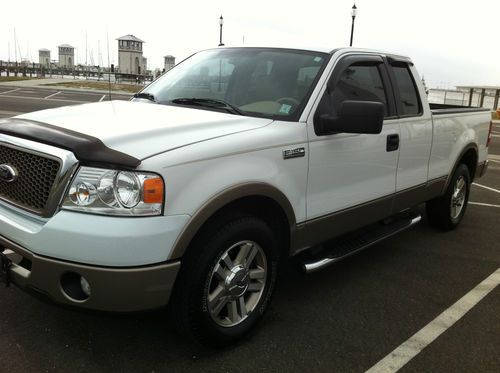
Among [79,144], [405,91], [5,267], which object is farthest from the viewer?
[405,91]

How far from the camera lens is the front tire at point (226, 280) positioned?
266 centimetres

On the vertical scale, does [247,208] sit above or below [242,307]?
above

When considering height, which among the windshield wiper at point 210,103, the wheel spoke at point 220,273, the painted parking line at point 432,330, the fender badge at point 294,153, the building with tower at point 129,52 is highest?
the building with tower at point 129,52

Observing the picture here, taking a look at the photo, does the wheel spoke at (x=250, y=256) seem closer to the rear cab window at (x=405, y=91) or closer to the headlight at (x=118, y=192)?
the headlight at (x=118, y=192)

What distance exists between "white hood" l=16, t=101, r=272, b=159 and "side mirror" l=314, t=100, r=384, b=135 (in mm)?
464

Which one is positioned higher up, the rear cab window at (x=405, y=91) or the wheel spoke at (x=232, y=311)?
the rear cab window at (x=405, y=91)

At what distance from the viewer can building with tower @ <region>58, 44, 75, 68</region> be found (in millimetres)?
86438

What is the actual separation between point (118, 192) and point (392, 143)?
97.5 inches

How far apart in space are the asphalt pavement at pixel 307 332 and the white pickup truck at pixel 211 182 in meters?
0.27

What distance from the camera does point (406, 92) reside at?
14.9 feet

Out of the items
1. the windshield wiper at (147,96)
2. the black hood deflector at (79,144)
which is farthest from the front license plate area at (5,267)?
the windshield wiper at (147,96)

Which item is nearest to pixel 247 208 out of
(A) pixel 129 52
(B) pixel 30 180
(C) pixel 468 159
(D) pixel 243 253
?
(D) pixel 243 253

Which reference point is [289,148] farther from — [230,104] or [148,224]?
[148,224]

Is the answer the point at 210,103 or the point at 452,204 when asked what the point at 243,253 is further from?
the point at 452,204
